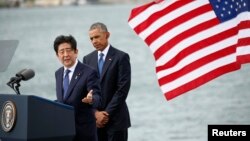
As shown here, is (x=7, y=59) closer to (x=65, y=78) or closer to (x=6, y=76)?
(x=65, y=78)

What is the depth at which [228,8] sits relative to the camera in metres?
7.51

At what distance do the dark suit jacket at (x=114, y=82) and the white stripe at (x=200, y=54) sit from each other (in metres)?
1.14

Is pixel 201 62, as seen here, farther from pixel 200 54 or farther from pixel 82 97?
pixel 82 97

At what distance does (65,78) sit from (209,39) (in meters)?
1.17

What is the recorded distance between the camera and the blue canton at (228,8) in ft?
24.3

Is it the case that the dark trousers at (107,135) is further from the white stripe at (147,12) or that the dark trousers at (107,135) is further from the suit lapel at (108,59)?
the white stripe at (147,12)

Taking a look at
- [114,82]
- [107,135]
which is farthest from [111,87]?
[107,135]

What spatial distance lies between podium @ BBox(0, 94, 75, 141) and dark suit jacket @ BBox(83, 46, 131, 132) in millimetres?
1608

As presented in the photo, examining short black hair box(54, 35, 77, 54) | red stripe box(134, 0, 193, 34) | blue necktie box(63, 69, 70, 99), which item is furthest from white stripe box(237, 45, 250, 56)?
blue necktie box(63, 69, 70, 99)

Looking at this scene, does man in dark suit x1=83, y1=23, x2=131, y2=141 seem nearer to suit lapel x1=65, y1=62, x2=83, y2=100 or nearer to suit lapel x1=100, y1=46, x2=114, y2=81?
suit lapel x1=100, y1=46, x2=114, y2=81

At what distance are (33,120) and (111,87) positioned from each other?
6.53 feet

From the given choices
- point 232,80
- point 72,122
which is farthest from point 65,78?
point 232,80

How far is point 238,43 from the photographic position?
7.45 meters

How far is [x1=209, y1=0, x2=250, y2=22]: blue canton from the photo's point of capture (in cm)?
742
